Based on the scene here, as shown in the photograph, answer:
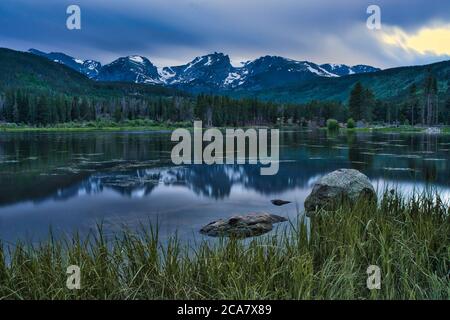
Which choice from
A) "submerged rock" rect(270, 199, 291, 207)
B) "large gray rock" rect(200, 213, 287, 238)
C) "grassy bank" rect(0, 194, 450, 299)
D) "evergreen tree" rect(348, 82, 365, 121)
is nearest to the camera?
"grassy bank" rect(0, 194, 450, 299)

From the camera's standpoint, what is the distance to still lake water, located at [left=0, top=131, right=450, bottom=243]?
17688 mm

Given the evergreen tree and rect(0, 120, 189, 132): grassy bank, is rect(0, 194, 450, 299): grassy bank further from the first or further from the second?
the evergreen tree

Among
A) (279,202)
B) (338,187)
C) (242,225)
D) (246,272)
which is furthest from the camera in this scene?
(279,202)

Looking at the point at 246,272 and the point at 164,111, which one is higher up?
the point at 164,111

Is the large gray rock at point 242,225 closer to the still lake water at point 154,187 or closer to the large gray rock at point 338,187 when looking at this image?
the still lake water at point 154,187

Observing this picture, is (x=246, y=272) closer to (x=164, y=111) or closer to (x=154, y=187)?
(x=154, y=187)

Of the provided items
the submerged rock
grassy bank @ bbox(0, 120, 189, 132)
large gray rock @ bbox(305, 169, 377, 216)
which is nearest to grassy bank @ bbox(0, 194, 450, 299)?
large gray rock @ bbox(305, 169, 377, 216)

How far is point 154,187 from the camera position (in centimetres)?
2619

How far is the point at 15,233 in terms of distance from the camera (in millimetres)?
15539

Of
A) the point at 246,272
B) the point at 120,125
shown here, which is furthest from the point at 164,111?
the point at 246,272

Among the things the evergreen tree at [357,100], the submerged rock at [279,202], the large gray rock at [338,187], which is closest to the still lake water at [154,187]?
the submerged rock at [279,202]

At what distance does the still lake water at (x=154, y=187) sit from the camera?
1769 centimetres
